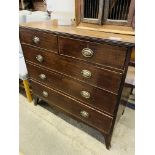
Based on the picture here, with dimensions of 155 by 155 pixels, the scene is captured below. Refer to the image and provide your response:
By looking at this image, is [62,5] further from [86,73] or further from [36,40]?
[86,73]

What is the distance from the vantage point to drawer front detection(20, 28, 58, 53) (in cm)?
112

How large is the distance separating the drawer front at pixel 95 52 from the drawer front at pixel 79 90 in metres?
0.22

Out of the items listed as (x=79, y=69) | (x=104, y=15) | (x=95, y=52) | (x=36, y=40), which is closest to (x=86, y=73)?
(x=79, y=69)

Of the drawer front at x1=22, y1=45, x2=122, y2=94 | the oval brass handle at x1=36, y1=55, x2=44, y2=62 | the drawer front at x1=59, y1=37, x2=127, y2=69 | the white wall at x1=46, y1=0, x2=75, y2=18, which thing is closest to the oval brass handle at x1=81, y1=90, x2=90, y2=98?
the drawer front at x1=22, y1=45, x2=122, y2=94

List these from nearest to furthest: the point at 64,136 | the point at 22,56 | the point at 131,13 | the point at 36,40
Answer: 1. the point at 131,13
2. the point at 36,40
3. the point at 64,136
4. the point at 22,56

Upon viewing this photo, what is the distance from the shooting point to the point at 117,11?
955mm

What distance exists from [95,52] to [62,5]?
2.92ft

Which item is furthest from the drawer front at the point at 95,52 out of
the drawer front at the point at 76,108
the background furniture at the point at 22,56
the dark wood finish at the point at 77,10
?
the background furniture at the point at 22,56

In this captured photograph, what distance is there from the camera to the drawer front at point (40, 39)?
1.12 metres

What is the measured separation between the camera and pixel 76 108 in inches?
52.1

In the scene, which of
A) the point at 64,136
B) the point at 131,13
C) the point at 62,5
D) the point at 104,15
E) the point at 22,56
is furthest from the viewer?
the point at 22,56
